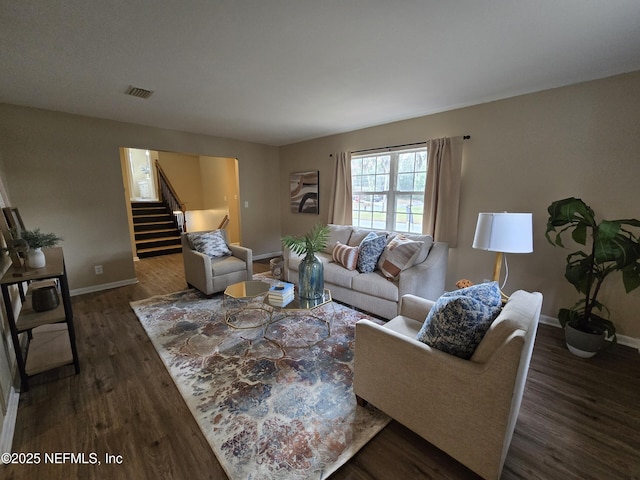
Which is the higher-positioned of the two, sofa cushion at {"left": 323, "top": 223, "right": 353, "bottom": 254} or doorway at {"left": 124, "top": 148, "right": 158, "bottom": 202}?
doorway at {"left": 124, "top": 148, "right": 158, "bottom": 202}

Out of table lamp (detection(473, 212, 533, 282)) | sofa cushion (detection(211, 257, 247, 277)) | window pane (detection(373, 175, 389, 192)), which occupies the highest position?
window pane (detection(373, 175, 389, 192))

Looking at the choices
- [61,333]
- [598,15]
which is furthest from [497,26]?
[61,333]

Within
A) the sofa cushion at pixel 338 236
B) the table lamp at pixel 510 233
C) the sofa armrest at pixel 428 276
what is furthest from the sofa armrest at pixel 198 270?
the table lamp at pixel 510 233

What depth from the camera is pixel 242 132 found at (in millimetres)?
4434

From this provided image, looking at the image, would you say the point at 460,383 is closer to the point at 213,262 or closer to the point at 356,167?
the point at 213,262

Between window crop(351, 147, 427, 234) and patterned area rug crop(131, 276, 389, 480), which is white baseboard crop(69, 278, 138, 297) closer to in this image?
patterned area rug crop(131, 276, 389, 480)

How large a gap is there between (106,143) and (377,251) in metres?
3.94

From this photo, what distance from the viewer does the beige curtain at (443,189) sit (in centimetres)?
318

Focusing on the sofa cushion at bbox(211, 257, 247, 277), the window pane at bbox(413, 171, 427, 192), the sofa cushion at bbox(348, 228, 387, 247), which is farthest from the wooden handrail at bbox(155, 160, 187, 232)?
the window pane at bbox(413, 171, 427, 192)

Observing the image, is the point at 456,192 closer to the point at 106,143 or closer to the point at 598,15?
the point at 598,15

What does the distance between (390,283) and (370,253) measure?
50 centimetres

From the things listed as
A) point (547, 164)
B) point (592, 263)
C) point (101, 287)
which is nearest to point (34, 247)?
point (101, 287)

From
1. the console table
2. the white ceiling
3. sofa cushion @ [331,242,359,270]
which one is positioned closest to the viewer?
the white ceiling

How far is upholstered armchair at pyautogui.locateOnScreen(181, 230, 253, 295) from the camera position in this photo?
3359mm
